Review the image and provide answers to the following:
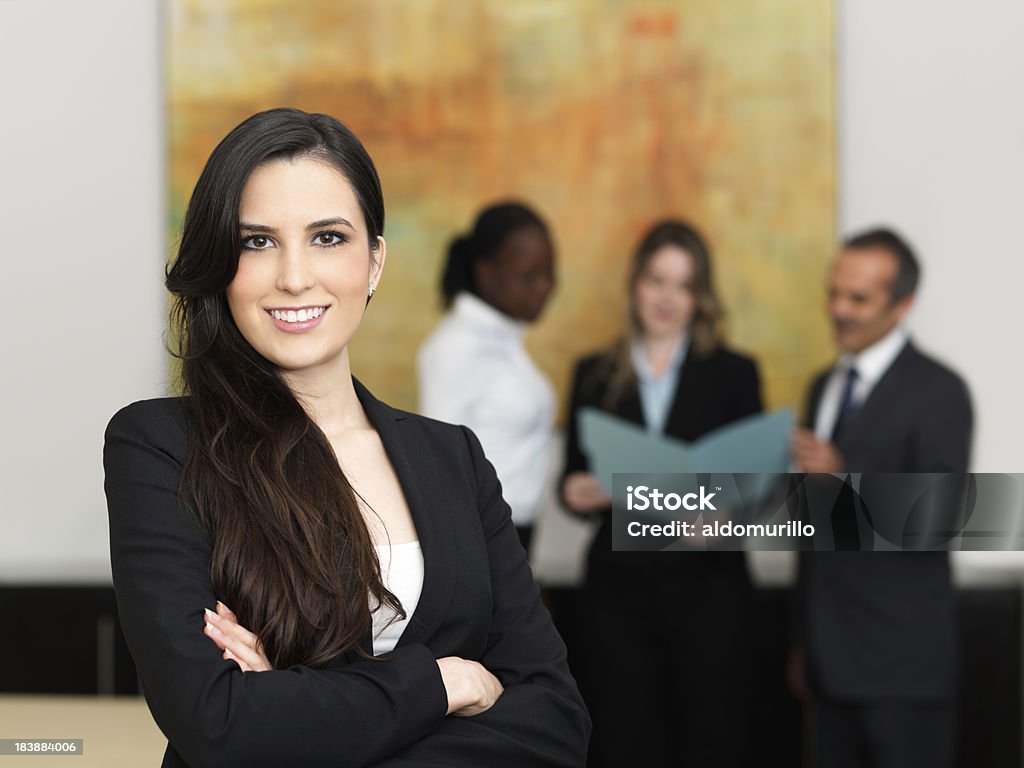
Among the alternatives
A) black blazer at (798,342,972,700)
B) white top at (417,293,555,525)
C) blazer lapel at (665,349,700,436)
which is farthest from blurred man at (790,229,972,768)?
white top at (417,293,555,525)

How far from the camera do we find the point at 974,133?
9.70 feet

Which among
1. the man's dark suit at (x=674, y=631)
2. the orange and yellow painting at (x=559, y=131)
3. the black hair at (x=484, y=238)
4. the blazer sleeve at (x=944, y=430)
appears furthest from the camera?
the orange and yellow painting at (x=559, y=131)

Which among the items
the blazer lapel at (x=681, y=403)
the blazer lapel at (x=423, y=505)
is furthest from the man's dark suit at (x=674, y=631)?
the blazer lapel at (x=423, y=505)

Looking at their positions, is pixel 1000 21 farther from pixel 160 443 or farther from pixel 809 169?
pixel 160 443

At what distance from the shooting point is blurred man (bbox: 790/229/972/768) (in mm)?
2758

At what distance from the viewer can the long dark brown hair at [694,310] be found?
311cm

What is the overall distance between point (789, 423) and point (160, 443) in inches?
72.9

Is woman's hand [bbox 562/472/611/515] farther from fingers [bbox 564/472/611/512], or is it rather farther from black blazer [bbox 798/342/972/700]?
black blazer [bbox 798/342/972/700]

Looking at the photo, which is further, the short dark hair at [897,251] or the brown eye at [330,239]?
the short dark hair at [897,251]

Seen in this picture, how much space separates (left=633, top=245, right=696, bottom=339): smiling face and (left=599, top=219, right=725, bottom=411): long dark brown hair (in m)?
0.01

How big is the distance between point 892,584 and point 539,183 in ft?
5.00

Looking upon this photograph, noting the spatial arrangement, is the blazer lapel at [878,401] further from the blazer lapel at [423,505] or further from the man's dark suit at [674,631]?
the blazer lapel at [423,505]

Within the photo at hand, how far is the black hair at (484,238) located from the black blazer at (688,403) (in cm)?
40

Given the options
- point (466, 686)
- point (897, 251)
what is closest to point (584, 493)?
point (897, 251)
